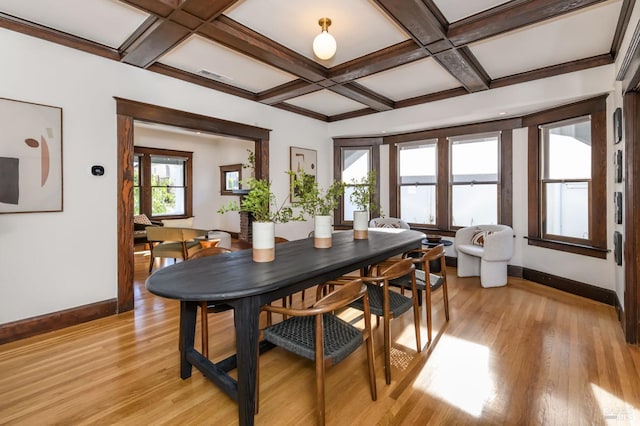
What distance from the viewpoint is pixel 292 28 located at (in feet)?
9.28

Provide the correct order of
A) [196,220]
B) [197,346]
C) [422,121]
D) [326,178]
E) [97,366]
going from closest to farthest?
1. [97,366]
2. [197,346]
3. [422,121]
4. [326,178]
5. [196,220]

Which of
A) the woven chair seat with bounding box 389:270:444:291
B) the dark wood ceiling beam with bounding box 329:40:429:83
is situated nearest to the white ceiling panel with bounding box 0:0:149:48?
the dark wood ceiling beam with bounding box 329:40:429:83

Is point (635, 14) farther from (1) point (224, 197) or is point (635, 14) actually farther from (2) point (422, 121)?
(1) point (224, 197)

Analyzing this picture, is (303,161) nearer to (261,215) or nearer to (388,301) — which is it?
(261,215)

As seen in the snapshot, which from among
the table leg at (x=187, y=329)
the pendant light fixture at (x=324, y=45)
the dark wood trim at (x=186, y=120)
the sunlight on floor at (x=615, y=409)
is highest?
the pendant light fixture at (x=324, y=45)

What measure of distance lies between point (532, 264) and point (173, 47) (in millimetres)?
5109

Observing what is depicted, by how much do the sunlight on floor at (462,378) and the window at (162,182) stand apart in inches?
284

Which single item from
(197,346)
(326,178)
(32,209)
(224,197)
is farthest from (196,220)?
(197,346)

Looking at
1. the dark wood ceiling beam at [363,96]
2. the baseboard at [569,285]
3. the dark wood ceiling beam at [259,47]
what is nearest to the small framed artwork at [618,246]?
the baseboard at [569,285]

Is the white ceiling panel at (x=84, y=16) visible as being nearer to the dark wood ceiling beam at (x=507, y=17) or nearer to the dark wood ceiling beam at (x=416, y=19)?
the dark wood ceiling beam at (x=416, y=19)

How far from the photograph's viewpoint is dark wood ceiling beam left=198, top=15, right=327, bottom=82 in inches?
105

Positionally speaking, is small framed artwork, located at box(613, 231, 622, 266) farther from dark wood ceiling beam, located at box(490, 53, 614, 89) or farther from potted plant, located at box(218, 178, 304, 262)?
potted plant, located at box(218, 178, 304, 262)

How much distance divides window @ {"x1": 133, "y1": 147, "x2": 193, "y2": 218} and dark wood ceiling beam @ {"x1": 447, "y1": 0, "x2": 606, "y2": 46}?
7.00 meters

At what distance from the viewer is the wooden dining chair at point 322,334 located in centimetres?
156
